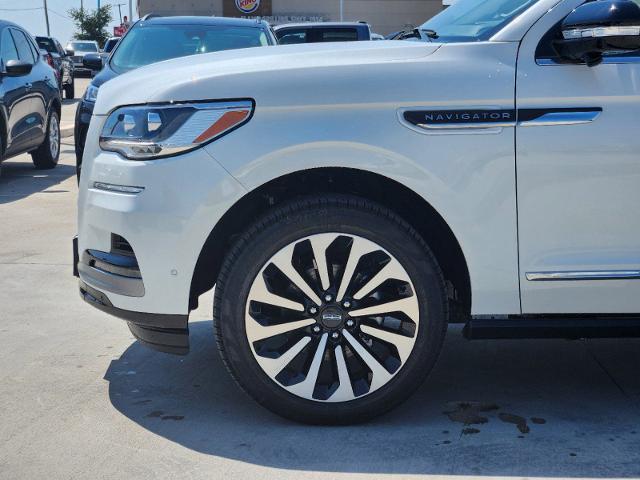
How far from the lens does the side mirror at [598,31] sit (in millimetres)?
3549

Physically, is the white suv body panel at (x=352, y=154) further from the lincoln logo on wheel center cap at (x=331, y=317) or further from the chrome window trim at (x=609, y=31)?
the lincoln logo on wheel center cap at (x=331, y=317)

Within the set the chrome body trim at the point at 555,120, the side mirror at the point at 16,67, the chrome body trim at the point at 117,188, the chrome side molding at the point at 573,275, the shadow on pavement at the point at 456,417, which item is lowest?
the shadow on pavement at the point at 456,417

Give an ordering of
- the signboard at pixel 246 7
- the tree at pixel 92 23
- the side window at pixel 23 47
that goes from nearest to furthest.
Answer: the side window at pixel 23 47 → the signboard at pixel 246 7 → the tree at pixel 92 23

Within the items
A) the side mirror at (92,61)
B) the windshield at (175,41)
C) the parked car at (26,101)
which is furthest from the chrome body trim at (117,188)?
the parked car at (26,101)

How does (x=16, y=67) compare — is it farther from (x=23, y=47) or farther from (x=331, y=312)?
(x=331, y=312)

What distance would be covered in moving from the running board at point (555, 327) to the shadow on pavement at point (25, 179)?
7.03 metres

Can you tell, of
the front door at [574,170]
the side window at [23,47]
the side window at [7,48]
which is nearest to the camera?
the front door at [574,170]

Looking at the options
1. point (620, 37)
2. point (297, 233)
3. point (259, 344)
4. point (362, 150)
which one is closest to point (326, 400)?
point (259, 344)

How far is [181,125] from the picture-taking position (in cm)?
373

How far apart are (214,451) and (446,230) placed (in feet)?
3.95

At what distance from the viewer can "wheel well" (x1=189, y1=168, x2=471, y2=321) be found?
3840 millimetres

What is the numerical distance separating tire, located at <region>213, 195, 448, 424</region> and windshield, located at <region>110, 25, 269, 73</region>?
628cm

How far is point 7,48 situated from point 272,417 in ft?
27.4

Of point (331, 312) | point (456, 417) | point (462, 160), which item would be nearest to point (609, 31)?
point (462, 160)
